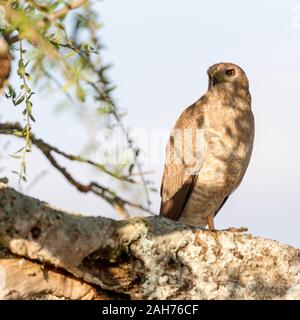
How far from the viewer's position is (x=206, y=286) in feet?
13.9

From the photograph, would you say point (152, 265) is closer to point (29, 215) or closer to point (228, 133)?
point (29, 215)

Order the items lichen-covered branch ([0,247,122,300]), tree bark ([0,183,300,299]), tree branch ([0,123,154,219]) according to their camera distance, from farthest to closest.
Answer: lichen-covered branch ([0,247,122,300])
tree bark ([0,183,300,299])
tree branch ([0,123,154,219])

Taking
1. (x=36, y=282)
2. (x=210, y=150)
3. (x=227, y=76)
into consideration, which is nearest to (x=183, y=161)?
(x=210, y=150)

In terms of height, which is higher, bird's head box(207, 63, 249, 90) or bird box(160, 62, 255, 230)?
bird's head box(207, 63, 249, 90)

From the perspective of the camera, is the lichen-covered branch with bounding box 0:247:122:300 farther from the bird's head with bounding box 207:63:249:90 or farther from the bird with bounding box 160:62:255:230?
the bird's head with bounding box 207:63:249:90

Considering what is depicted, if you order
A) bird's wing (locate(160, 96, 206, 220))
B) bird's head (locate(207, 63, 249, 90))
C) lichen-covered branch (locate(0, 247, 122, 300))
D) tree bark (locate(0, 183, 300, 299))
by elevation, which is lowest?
lichen-covered branch (locate(0, 247, 122, 300))

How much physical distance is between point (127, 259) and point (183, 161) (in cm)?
298

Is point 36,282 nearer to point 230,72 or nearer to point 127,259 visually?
point 127,259

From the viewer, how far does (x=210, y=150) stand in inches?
261

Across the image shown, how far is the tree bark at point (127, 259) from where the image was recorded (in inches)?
144

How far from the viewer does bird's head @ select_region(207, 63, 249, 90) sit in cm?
736

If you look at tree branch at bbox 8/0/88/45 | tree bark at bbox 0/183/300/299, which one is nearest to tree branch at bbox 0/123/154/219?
tree bark at bbox 0/183/300/299
